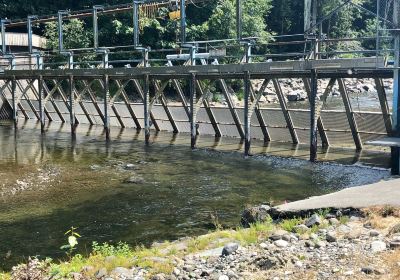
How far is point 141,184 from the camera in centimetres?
1524

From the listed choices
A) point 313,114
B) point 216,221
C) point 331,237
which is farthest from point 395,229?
point 313,114

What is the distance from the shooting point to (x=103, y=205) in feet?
42.1

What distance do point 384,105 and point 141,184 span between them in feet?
28.5

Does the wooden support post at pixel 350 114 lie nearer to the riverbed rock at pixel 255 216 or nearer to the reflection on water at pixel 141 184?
the reflection on water at pixel 141 184

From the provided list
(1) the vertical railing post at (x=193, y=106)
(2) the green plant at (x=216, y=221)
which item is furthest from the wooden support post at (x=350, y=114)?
(2) the green plant at (x=216, y=221)

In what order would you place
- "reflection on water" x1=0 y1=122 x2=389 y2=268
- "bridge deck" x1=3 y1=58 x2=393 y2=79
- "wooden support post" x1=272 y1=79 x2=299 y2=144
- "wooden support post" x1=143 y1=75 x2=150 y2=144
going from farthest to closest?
"wooden support post" x1=143 y1=75 x2=150 y2=144 < "wooden support post" x1=272 y1=79 x2=299 y2=144 < "bridge deck" x1=3 y1=58 x2=393 y2=79 < "reflection on water" x1=0 y1=122 x2=389 y2=268

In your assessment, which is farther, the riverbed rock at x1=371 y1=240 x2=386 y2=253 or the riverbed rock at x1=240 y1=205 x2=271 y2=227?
the riverbed rock at x1=240 y1=205 x2=271 y2=227

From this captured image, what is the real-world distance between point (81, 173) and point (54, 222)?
5.74 meters

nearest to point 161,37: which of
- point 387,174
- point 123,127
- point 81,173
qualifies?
point 123,127

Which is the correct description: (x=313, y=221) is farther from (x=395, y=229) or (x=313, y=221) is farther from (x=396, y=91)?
(x=396, y=91)

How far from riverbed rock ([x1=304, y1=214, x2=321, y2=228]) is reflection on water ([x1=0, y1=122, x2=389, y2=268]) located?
2.68m

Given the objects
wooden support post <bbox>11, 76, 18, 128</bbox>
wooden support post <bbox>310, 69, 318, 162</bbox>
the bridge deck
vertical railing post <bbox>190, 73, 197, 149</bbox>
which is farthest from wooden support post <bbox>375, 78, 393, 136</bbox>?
wooden support post <bbox>11, 76, 18, 128</bbox>

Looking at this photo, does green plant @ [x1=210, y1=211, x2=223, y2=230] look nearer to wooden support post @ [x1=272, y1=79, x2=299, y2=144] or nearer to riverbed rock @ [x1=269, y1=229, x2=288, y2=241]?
riverbed rock @ [x1=269, y1=229, x2=288, y2=241]

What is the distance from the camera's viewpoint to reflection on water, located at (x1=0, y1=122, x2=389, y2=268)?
35.7 ft
